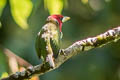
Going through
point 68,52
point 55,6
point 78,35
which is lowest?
point 78,35

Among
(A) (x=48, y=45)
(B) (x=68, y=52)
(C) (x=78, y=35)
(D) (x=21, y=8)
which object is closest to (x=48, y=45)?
(A) (x=48, y=45)

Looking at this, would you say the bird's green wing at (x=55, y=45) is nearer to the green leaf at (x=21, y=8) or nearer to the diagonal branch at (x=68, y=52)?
the diagonal branch at (x=68, y=52)

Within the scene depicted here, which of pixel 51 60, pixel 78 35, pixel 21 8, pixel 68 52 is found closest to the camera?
pixel 51 60

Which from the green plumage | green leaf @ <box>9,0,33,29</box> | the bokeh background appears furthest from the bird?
the bokeh background

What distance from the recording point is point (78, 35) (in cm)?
661

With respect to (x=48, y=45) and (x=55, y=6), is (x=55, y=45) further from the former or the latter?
(x=55, y=6)

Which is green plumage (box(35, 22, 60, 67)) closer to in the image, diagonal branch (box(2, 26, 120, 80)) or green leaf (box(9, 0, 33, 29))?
diagonal branch (box(2, 26, 120, 80))

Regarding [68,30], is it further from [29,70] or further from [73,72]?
[29,70]

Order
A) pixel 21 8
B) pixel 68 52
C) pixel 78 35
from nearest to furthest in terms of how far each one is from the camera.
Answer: pixel 68 52 < pixel 21 8 < pixel 78 35

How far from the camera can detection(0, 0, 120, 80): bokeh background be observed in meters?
6.16

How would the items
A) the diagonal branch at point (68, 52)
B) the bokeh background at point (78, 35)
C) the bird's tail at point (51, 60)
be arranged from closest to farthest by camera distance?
the bird's tail at point (51, 60) < the diagonal branch at point (68, 52) < the bokeh background at point (78, 35)

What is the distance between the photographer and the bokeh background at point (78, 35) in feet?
20.2

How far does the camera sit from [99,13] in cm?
673

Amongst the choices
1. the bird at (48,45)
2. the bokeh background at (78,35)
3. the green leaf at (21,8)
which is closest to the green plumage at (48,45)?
the bird at (48,45)
